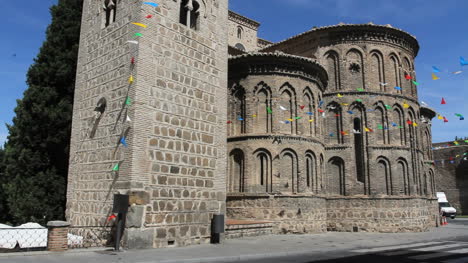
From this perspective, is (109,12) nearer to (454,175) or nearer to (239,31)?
(239,31)

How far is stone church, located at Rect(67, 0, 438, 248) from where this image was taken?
11406 millimetres

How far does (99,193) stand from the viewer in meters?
11.7

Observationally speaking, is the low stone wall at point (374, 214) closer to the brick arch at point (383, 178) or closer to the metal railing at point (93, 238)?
the brick arch at point (383, 178)

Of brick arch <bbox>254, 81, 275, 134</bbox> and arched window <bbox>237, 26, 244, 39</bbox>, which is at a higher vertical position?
arched window <bbox>237, 26, 244, 39</bbox>

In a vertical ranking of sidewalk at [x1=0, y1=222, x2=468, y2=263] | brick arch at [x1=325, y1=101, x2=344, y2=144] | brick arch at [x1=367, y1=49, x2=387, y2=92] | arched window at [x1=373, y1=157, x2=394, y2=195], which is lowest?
sidewalk at [x1=0, y1=222, x2=468, y2=263]

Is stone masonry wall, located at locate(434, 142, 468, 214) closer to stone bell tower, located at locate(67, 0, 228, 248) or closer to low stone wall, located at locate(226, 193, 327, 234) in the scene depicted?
low stone wall, located at locate(226, 193, 327, 234)

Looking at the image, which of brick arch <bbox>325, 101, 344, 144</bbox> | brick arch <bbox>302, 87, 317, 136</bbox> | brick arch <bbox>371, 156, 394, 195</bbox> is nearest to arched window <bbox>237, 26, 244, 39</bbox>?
brick arch <bbox>325, 101, 344, 144</bbox>

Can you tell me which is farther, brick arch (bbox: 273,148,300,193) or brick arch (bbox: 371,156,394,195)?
brick arch (bbox: 371,156,394,195)

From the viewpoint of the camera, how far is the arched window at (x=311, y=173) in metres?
18.8

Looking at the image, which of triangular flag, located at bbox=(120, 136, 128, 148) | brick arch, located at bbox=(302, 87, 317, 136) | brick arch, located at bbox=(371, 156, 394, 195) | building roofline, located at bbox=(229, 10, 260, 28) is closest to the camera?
triangular flag, located at bbox=(120, 136, 128, 148)

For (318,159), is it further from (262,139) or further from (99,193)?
(99,193)

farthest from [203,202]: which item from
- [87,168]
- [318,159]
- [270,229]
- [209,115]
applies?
[318,159]

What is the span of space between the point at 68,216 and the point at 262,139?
9130 millimetres

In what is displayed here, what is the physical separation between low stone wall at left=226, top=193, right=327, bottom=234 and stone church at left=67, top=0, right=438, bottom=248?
0.20 ft
